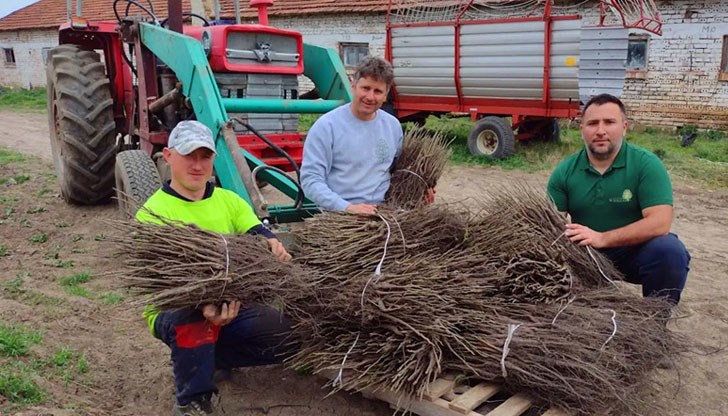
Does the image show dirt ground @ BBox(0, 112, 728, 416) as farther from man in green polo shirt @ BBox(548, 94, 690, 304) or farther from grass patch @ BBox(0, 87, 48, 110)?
grass patch @ BBox(0, 87, 48, 110)

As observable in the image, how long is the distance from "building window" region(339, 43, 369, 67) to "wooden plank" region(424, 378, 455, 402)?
1304 centimetres

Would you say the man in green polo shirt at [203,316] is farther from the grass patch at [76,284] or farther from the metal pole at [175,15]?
the metal pole at [175,15]

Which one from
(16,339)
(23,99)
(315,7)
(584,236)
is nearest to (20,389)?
(16,339)

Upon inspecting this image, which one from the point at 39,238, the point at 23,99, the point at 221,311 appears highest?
the point at 23,99

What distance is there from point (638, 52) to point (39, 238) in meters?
10.9

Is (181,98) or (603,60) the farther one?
(603,60)

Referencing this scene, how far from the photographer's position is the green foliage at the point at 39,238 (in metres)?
5.03

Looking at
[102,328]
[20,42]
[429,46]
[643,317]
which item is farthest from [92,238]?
[20,42]

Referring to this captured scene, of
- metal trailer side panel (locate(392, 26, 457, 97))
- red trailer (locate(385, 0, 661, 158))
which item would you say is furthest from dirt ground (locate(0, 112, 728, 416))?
metal trailer side panel (locate(392, 26, 457, 97))

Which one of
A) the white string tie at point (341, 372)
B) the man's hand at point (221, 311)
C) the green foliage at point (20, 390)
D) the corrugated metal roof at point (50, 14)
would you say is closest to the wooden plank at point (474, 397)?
the white string tie at point (341, 372)

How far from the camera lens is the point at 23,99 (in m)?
18.6

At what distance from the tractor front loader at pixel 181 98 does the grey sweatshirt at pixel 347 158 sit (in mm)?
316

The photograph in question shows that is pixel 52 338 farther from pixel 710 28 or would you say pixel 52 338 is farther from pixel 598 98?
pixel 710 28

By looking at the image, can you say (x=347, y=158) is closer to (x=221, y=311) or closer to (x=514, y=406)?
(x=221, y=311)
